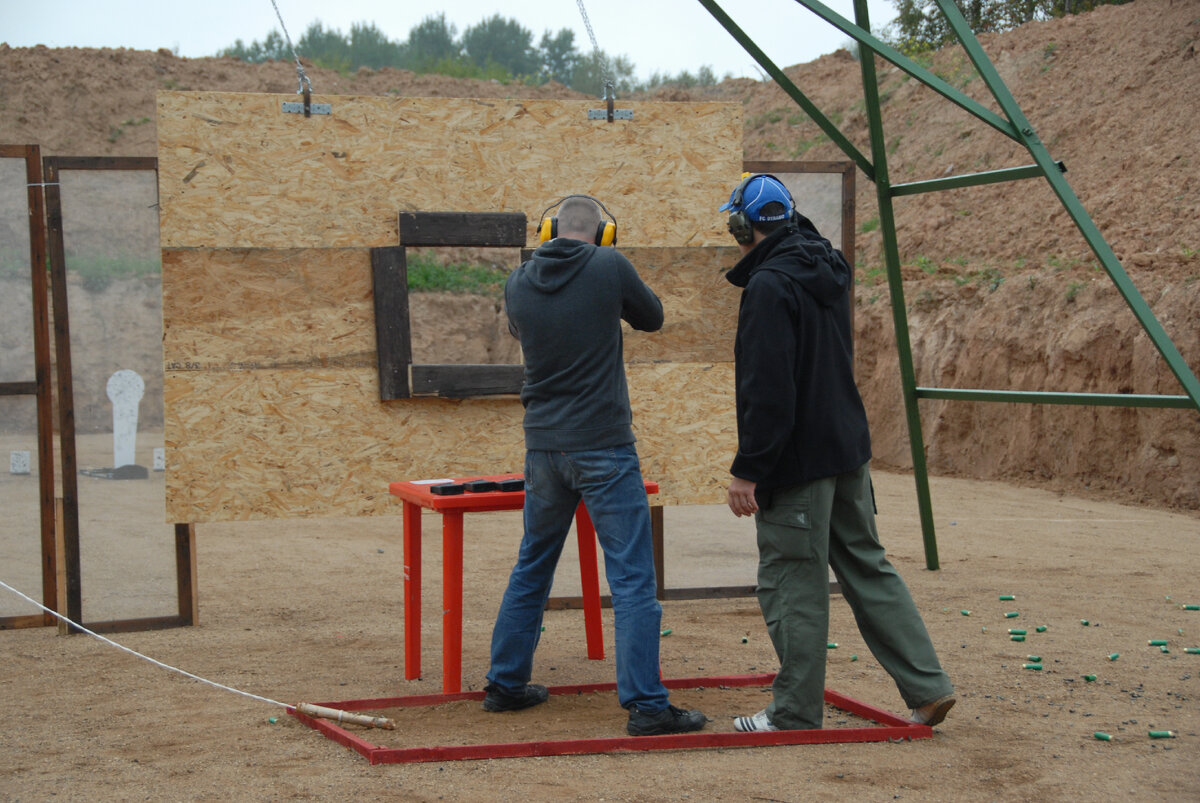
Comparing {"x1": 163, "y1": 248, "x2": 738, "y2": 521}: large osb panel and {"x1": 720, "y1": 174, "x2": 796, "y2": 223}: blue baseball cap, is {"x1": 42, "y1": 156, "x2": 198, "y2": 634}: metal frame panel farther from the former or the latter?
{"x1": 720, "y1": 174, "x2": 796, "y2": 223}: blue baseball cap

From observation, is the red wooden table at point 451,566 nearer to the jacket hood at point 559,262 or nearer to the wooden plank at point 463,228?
the jacket hood at point 559,262

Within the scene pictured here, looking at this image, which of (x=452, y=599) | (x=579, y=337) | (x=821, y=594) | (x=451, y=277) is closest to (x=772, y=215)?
(x=579, y=337)

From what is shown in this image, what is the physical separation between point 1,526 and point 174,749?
3.00 m

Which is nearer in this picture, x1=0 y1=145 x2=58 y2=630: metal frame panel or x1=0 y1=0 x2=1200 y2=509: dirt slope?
x1=0 y1=145 x2=58 y2=630: metal frame panel

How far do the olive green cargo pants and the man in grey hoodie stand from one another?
0.42m

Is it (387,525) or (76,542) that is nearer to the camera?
(76,542)

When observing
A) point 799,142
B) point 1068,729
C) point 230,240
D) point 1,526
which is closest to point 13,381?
point 1,526

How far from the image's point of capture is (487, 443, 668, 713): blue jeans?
13.3 ft

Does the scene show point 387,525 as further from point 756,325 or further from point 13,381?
point 756,325

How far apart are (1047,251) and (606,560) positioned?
562 inches

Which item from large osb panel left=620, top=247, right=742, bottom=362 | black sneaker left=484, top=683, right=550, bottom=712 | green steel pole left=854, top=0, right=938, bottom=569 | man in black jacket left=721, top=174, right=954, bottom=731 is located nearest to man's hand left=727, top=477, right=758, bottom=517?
man in black jacket left=721, top=174, right=954, bottom=731

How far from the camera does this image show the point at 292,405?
6070mm

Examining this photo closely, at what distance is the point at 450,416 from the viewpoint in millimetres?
6281

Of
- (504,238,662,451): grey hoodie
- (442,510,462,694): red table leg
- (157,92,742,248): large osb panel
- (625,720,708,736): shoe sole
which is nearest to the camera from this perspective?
(625,720,708,736): shoe sole
